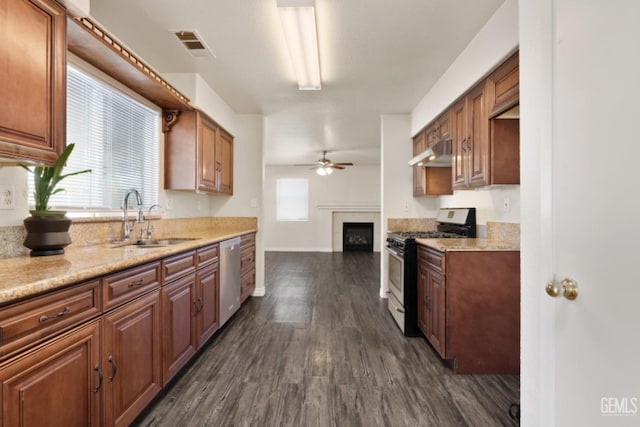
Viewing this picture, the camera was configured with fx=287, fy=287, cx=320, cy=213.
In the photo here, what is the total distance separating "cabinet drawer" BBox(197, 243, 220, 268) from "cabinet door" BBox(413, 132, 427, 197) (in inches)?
94.2

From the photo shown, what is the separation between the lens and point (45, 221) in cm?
142

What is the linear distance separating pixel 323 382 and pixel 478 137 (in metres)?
2.11

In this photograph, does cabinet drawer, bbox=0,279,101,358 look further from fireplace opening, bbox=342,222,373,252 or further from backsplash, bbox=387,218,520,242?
fireplace opening, bbox=342,222,373,252

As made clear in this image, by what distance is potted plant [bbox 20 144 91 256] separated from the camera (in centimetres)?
142

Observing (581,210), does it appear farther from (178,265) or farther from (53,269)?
(178,265)

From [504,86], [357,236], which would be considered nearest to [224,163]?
[504,86]

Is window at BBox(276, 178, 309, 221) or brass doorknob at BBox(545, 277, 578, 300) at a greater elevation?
window at BBox(276, 178, 309, 221)

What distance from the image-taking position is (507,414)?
1.61 m

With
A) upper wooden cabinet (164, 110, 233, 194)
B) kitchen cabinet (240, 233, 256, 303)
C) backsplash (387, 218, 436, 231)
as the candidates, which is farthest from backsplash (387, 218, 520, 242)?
upper wooden cabinet (164, 110, 233, 194)

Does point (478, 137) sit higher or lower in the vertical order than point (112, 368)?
higher

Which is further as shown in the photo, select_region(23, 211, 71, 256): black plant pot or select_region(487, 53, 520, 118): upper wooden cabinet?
select_region(487, 53, 520, 118): upper wooden cabinet

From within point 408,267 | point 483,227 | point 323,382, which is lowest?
point 323,382

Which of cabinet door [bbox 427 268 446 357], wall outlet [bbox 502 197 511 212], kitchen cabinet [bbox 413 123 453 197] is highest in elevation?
kitchen cabinet [bbox 413 123 453 197]

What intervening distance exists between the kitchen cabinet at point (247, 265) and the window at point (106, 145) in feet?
3.59
